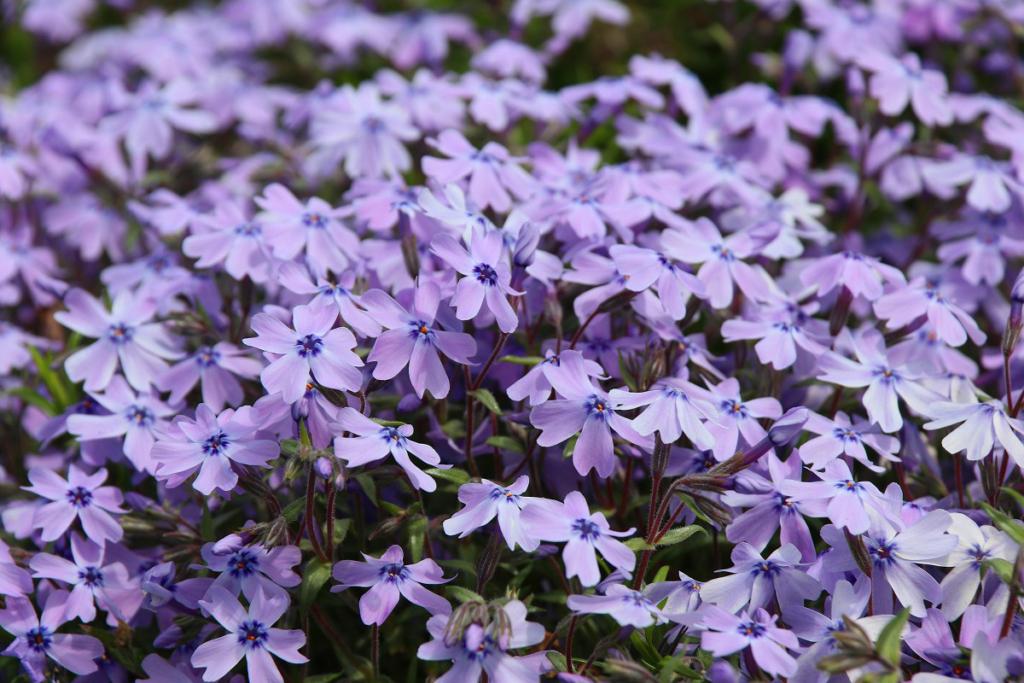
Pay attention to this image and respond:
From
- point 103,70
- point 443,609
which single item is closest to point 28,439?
point 443,609

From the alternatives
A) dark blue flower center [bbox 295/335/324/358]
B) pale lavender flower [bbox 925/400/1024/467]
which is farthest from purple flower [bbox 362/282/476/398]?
pale lavender flower [bbox 925/400/1024/467]

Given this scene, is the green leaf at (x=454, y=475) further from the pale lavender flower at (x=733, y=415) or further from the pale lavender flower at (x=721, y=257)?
the pale lavender flower at (x=721, y=257)

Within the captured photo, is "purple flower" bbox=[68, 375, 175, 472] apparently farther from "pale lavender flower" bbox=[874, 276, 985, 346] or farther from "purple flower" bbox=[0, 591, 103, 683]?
"pale lavender flower" bbox=[874, 276, 985, 346]

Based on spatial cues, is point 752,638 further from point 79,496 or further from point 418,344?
point 79,496

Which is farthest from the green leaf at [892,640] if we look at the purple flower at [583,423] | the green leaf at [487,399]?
the green leaf at [487,399]

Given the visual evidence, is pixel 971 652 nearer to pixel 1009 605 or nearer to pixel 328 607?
pixel 1009 605

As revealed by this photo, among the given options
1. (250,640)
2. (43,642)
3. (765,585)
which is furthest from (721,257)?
(43,642)

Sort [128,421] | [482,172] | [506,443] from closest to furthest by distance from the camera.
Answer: [506,443], [128,421], [482,172]
